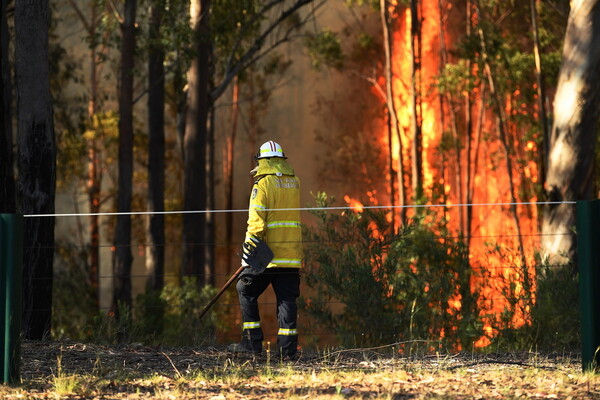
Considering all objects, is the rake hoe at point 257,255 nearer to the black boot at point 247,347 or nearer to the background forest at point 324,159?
the black boot at point 247,347

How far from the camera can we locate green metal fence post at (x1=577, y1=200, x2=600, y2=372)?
7617 millimetres

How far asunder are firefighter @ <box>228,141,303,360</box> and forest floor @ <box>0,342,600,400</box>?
0.79 ft

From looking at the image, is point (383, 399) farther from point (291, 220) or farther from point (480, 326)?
point (480, 326)

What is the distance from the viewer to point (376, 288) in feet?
37.3

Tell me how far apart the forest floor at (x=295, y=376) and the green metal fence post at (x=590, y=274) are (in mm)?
233

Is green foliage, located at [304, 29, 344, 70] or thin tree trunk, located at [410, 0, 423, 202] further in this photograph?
green foliage, located at [304, 29, 344, 70]

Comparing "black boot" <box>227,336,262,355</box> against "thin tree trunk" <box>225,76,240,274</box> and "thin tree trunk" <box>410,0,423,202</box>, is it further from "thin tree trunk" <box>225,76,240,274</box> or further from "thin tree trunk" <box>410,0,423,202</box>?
"thin tree trunk" <box>225,76,240,274</box>

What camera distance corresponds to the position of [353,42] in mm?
42469

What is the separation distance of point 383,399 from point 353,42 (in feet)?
120

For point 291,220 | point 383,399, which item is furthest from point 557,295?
point 383,399

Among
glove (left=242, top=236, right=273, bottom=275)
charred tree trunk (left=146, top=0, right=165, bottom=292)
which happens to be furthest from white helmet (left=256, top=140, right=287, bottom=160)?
charred tree trunk (left=146, top=0, right=165, bottom=292)

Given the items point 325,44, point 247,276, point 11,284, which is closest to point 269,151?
point 247,276

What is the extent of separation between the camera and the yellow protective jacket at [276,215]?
879 cm

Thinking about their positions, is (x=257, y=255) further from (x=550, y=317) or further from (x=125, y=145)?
(x=125, y=145)
